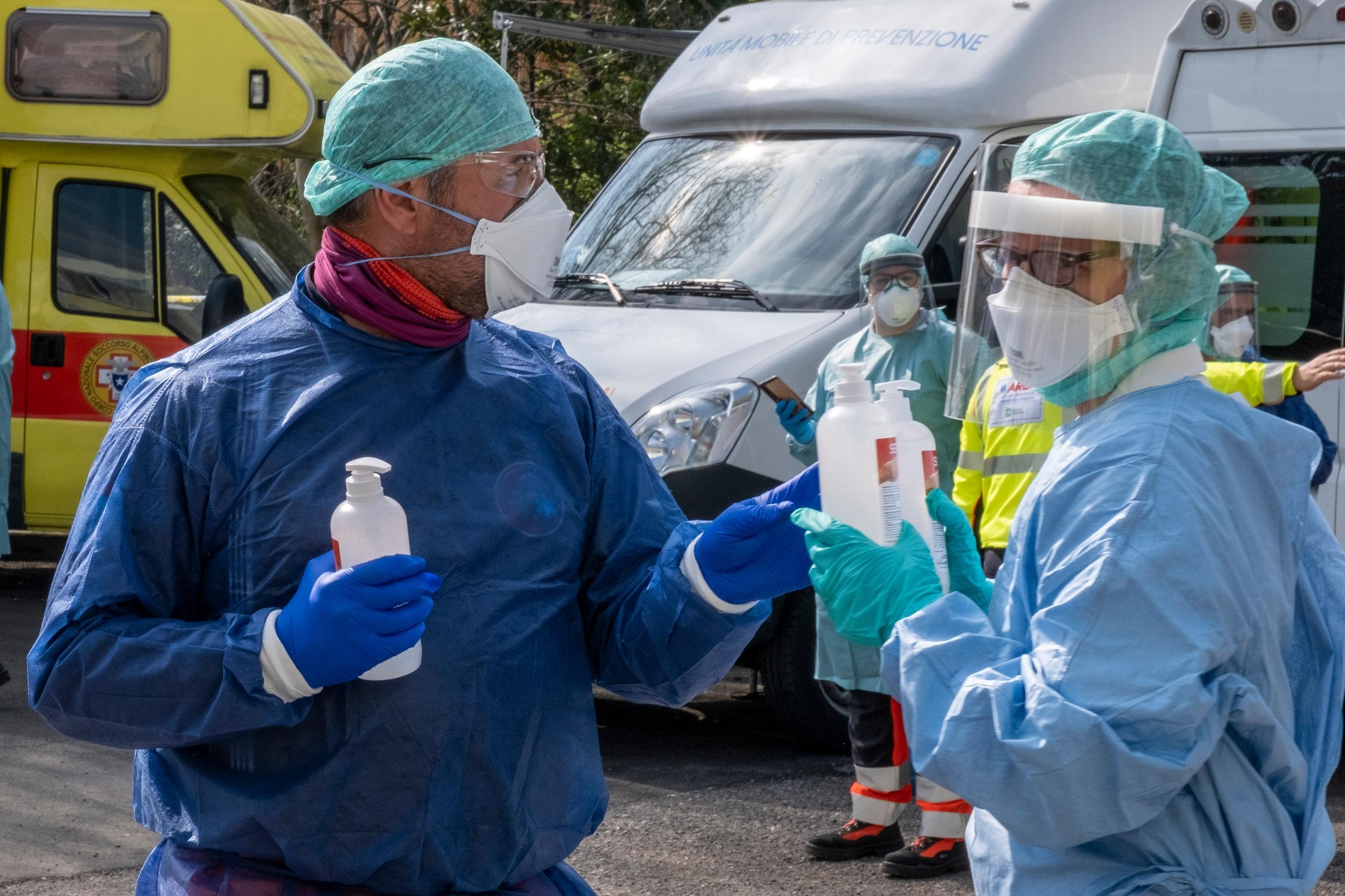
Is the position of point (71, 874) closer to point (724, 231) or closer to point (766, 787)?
point (766, 787)

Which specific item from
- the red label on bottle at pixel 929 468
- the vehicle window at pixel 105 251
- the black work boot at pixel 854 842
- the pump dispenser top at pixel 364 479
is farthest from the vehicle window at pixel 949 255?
the pump dispenser top at pixel 364 479

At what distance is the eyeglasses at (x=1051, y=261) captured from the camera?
2.09 meters

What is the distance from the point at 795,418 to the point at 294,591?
3.16 meters

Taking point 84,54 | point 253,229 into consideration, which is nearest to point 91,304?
point 253,229

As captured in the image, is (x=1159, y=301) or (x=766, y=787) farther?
(x=766, y=787)

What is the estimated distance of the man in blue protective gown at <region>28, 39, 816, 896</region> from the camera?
6.66 ft

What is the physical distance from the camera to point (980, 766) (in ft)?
6.13

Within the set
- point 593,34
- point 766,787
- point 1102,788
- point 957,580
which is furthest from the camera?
point 593,34

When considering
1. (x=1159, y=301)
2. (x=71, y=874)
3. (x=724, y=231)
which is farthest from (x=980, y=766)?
(x=724, y=231)

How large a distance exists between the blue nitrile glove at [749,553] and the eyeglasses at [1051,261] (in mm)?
449

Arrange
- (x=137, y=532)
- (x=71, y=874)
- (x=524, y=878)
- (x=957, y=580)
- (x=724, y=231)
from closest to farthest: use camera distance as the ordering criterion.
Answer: (x=137, y=532), (x=524, y=878), (x=957, y=580), (x=71, y=874), (x=724, y=231)

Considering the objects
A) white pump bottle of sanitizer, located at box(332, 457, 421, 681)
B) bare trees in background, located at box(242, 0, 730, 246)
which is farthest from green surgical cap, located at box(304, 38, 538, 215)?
bare trees in background, located at box(242, 0, 730, 246)

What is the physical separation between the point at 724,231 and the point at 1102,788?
15.6ft

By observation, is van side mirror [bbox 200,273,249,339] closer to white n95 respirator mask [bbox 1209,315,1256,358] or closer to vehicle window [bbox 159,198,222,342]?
vehicle window [bbox 159,198,222,342]
